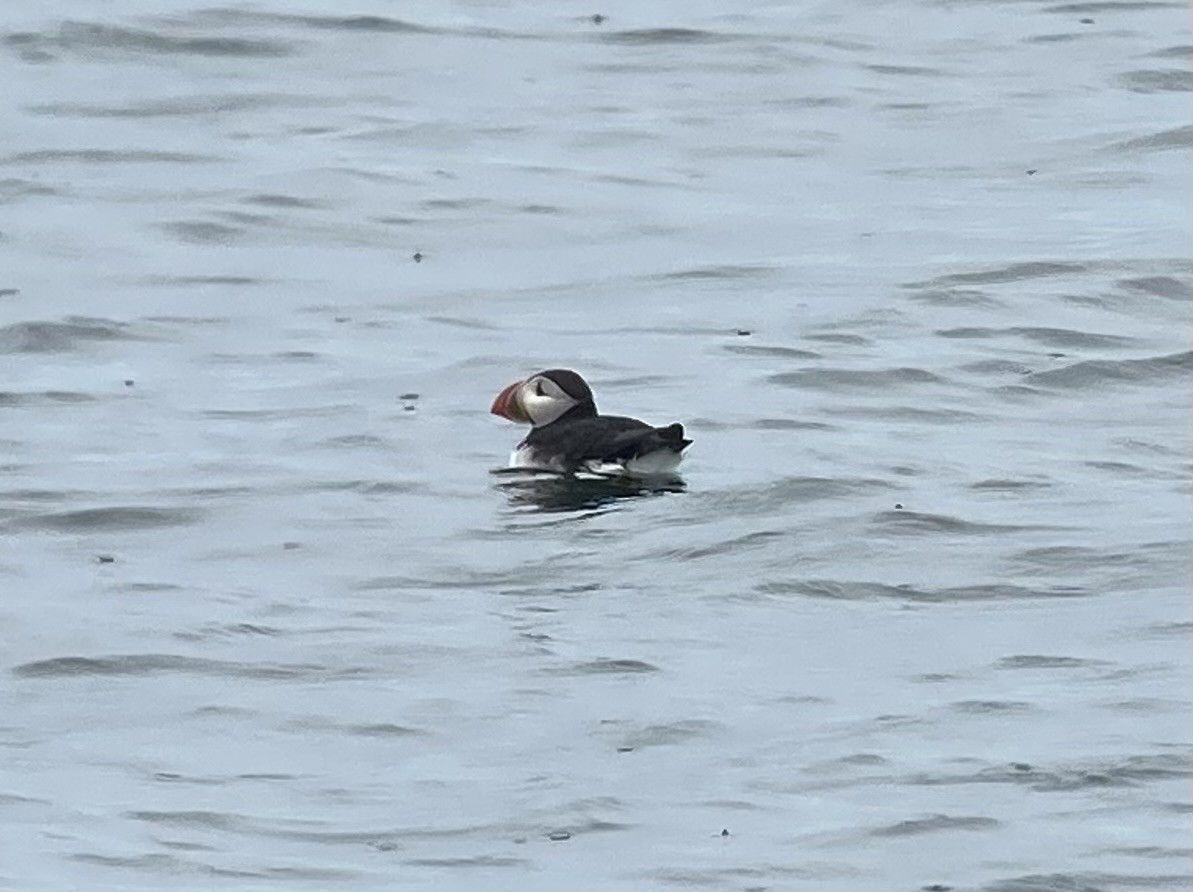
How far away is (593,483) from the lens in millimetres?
11961

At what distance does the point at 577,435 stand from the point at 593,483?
186mm

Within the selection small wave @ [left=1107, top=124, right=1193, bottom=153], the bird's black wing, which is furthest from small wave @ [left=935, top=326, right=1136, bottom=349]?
small wave @ [left=1107, top=124, right=1193, bottom=153]

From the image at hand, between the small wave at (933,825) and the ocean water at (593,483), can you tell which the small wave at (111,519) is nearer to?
the ocean water at (593,483)

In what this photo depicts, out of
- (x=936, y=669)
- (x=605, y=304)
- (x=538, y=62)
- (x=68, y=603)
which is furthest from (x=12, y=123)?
(x=936, y=669)

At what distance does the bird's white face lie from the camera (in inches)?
490

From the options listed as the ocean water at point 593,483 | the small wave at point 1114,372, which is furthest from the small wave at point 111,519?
the small wave at point 1114,372

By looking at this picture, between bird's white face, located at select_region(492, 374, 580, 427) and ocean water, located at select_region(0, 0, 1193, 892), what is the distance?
180mm

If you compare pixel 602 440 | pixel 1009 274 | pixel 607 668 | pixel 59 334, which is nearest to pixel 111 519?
pixel 602 440

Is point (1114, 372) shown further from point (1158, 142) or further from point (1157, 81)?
point (1157, 81)

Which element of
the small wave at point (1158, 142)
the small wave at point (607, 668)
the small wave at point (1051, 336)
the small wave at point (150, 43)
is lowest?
the small wave at point (1051, 336)

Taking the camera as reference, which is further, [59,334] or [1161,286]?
[1161,286]

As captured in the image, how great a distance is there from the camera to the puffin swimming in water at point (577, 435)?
11766 millimetres

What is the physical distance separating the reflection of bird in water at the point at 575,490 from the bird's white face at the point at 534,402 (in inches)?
15.8

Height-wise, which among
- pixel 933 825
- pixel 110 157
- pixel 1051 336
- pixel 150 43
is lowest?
pixel 1051 336
